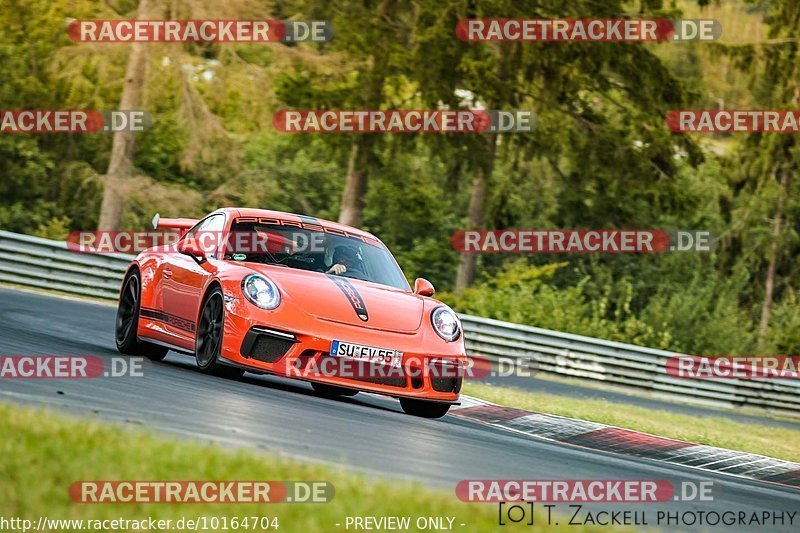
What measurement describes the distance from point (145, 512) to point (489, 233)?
3064 centimetres

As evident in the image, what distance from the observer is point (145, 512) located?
17.1 feet

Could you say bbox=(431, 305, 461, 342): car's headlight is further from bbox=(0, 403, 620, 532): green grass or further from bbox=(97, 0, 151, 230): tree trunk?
bbox=(97, 0, 151, 230): tree trunk

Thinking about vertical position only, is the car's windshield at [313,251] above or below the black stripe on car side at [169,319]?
above

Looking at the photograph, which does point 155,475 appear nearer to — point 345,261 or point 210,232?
point 345,261

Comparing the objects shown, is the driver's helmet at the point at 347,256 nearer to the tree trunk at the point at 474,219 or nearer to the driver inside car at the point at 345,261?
the driver inside car at the point at 345,261

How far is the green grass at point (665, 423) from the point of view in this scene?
45.1 feet

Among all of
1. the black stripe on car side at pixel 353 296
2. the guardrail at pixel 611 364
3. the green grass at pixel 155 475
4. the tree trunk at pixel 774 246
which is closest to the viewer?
the green grass at pixel 155 475

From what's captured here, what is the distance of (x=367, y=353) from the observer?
10.2 m

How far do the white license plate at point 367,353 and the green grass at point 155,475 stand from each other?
11.2ft

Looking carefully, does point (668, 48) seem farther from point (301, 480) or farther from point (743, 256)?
point (301, 480)

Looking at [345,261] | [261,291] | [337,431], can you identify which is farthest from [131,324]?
[337,431]

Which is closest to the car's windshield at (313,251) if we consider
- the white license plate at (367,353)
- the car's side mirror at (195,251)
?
the car's side mirror at (195,251)

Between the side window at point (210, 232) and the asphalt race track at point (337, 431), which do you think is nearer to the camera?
the asphalt race track at point (337, 431)

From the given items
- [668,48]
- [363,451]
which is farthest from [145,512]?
[668,48]
